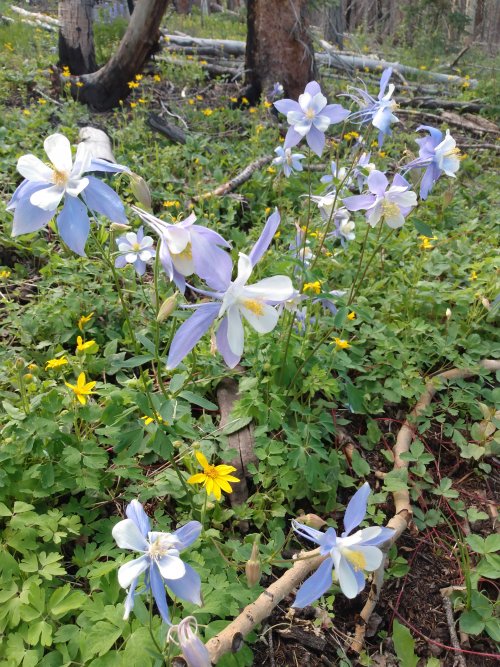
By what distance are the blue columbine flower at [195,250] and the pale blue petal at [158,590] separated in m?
0.64

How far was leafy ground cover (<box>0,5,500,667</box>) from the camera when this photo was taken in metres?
1.45

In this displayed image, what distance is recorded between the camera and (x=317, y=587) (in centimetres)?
119

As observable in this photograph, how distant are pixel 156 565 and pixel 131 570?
7cm

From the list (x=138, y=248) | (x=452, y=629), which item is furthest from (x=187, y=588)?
(x=138, y=248)

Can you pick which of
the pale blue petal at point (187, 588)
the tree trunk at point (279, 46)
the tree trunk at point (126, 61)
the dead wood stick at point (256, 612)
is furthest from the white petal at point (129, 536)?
the tree trunk at point (126, 61)

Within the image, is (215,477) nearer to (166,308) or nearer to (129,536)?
(129,536)

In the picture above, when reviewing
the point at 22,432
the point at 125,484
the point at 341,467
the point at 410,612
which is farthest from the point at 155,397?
the point at 410,612

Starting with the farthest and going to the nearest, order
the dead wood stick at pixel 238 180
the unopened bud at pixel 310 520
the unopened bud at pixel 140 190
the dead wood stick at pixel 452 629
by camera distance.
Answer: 1. the dead wood stick at pixel 238 180
2. the dead wood stick at pixel 452 629
3. the unopened bud at pixel 310 520
4. the unopened bud at pixel 140 190

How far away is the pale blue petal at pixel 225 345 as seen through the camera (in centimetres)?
116

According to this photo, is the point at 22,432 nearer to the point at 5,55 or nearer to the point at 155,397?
the point at 155,397

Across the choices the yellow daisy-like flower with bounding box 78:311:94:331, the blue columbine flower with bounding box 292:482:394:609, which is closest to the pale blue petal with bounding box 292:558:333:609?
the blue columbine flower with bounding box 292:482:394:609

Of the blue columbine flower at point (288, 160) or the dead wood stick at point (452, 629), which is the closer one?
the dead wood stick at point (452, 629)

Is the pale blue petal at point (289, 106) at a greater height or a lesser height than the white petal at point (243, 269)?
greater

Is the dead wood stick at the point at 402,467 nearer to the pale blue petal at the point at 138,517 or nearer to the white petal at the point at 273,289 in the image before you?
the pale blue petal at the point at 138,517
